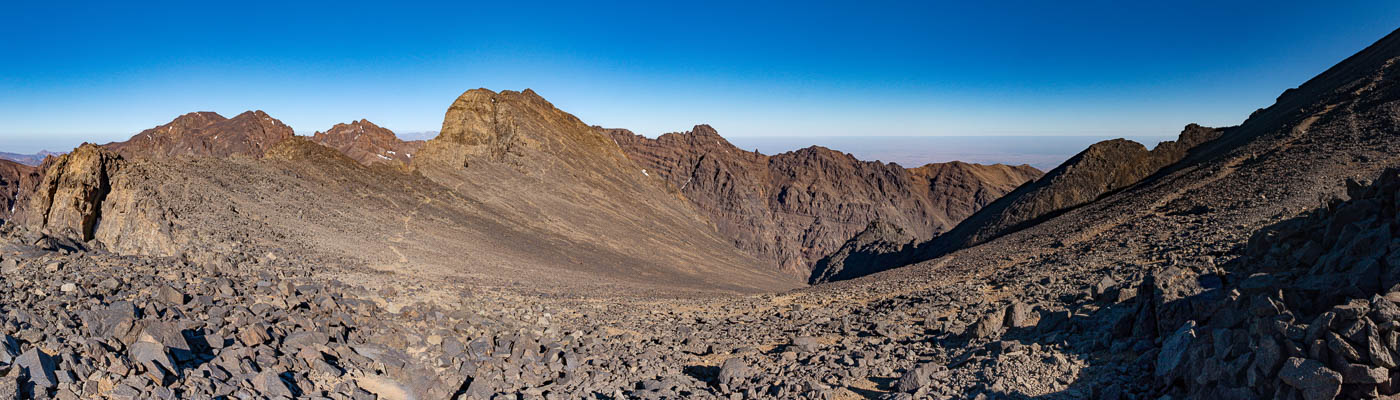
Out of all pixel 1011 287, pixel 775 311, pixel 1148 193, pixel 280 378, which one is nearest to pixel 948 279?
pixel 1011 287

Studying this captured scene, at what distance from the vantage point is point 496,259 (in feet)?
106

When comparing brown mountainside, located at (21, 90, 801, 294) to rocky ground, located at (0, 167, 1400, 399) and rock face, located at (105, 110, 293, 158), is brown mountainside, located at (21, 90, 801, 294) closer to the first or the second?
rocky ground, located at (0, 167, 1400, 399)

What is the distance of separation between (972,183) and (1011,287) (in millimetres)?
151642

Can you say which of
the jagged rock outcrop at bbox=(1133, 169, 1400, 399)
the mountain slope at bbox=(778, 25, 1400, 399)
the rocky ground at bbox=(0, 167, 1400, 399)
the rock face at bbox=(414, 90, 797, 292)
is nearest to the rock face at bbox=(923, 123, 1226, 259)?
the mountain slope at bbox=(778, 25, 1400, 399)

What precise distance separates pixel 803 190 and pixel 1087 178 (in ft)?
339

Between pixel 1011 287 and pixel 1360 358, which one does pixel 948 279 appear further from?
pixel 1360 358

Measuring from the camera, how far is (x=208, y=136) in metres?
136

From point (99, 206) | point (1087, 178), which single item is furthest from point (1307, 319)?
point (1087, 178)

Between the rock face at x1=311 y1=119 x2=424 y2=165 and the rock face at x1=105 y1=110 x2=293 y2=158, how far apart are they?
997 centimetres

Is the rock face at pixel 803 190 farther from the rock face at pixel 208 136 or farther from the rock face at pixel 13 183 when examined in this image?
the rock face at pixel 13 183

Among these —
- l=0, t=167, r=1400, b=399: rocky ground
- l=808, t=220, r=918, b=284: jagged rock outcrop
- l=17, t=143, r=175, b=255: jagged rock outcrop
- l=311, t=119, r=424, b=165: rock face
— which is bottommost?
l=808, t=220, r=918, b=284: jagged rock outcrop

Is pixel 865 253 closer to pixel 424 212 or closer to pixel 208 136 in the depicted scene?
pixel 424 212

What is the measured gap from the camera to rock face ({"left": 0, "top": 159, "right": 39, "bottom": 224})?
338 ft

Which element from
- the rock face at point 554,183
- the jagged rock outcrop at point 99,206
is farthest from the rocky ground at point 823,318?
the rock face at point 554,183
